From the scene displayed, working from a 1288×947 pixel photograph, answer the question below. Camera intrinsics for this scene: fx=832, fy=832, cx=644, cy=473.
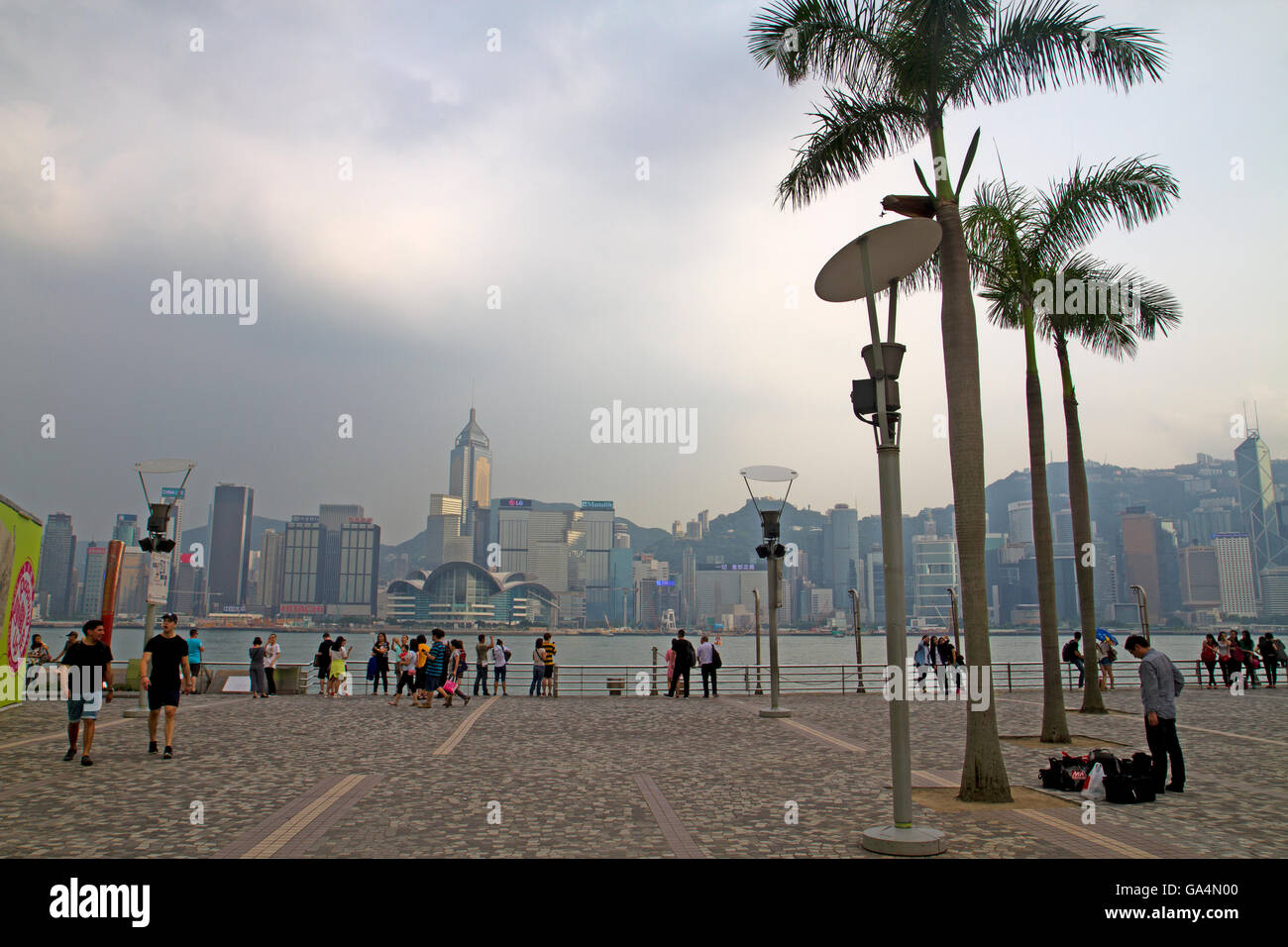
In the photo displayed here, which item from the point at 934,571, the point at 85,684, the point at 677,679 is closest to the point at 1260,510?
the point at 934,571

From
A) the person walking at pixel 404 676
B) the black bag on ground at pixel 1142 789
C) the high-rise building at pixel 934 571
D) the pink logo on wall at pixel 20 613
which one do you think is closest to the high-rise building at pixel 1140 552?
the high-rise building at pixel 934 571

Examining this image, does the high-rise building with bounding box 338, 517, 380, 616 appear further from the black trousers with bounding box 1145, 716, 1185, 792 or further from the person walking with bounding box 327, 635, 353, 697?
the black trousers with bounding box 1145, 716, 1185, 792

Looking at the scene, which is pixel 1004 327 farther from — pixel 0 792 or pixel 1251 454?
pixel 1251 454

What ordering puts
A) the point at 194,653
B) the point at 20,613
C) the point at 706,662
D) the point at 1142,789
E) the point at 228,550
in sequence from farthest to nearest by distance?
the point at 228,550, the point at 706,662, the point at 194,653, the point at 20,613, the point at 1142,789

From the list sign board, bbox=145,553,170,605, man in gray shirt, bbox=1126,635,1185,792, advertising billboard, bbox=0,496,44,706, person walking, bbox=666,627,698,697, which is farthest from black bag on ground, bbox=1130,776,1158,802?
advertising billboard, bbox=0,496,44,706

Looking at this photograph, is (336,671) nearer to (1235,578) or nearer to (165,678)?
(165,678)

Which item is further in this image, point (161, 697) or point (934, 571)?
point (934, 571)

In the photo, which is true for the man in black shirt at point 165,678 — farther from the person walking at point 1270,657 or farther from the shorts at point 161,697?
the person walking at point 1270,657

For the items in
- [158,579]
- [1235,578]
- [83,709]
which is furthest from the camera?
[1235,578]
